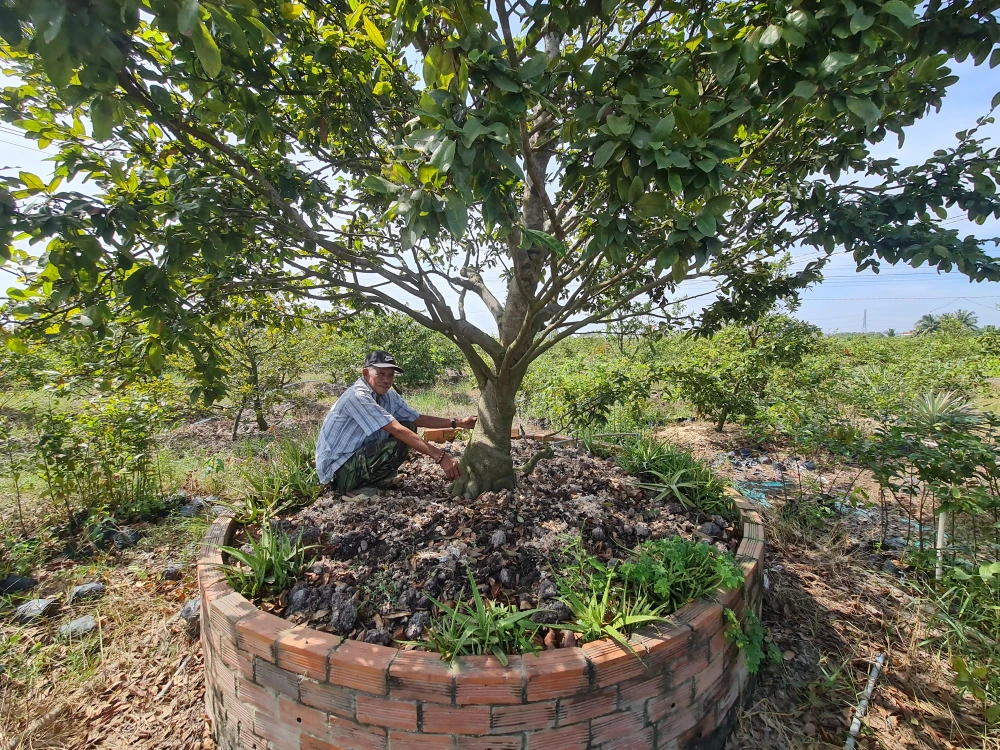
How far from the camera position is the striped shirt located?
2.69 metres

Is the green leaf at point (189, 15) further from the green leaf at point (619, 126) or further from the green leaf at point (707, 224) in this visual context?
the green leaf at point (707, 224)

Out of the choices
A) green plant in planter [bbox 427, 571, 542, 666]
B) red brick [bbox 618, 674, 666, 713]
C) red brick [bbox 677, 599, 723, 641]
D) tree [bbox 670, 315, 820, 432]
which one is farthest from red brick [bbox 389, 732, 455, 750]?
tree [bbox 670, 315, 820, 432]

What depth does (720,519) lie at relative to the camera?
2.58m

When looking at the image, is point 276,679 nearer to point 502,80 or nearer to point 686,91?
point 502,80

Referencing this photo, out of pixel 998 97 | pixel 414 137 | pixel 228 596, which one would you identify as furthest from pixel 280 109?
pixel 998 97

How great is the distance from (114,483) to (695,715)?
13.7 feet

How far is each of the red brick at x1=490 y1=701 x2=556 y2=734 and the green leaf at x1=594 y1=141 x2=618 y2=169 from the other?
Answer: 1.66 meters

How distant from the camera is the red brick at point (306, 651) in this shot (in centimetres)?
151

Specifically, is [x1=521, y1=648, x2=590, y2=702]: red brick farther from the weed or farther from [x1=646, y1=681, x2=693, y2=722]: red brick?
the weed

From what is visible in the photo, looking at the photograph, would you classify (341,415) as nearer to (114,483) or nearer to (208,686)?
(208,686)

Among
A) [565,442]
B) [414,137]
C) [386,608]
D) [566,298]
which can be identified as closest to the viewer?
[414,137]

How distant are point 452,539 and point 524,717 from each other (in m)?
0.92

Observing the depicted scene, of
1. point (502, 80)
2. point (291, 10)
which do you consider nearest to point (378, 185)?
point (502, 80)

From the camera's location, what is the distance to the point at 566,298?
9.78 ft
